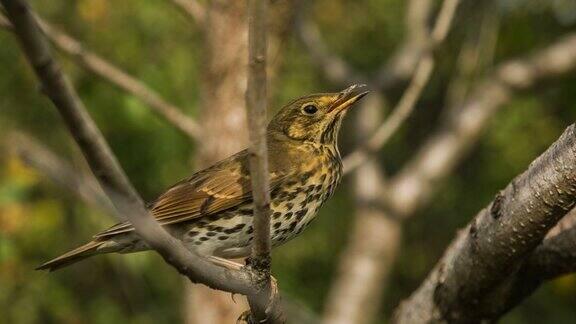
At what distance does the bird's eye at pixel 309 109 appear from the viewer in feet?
15.0

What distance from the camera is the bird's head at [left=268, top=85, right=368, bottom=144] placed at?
4.54m

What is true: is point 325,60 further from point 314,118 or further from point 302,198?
point 302,198

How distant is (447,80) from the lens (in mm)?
9797

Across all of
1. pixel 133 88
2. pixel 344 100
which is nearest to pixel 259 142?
pixel 344 100

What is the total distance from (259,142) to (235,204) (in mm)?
1615

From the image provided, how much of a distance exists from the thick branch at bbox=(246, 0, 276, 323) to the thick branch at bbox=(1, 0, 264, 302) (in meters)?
0.20

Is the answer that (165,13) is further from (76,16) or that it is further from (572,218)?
(572,218)

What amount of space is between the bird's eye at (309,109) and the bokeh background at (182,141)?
996 millimetres

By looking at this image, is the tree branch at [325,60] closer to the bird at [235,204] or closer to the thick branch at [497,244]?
the bird at [235,204]

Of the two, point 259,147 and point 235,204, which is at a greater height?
point 235,204

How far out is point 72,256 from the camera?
3.80 m

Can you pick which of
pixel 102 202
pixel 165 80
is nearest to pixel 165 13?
pixel 165 80

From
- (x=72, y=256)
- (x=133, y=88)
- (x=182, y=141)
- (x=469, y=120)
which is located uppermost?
(x=182, y=141)

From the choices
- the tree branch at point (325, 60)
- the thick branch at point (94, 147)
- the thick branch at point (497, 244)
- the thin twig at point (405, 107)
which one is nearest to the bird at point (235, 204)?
the thick branch at point (497, 244)
